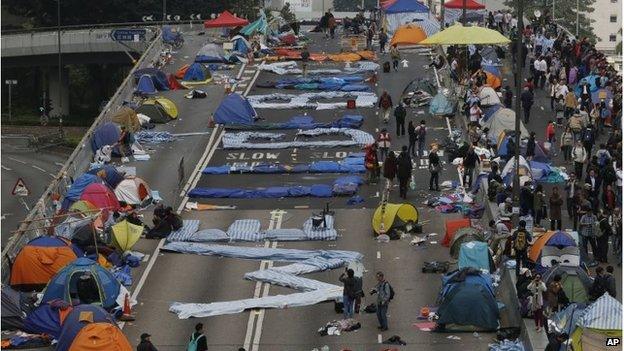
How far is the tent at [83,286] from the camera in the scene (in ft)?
157

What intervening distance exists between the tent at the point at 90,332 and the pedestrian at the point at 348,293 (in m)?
5.68

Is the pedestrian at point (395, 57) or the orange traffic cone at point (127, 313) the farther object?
the pedestrian at point (395, 57)

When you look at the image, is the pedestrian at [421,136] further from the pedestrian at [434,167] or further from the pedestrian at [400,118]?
the pedestrian at [434,167]

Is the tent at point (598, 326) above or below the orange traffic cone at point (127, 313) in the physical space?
above

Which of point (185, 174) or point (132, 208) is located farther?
point (185, 174)

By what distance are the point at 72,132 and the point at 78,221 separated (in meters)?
76.5

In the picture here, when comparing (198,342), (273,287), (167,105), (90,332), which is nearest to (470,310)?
(198,342)

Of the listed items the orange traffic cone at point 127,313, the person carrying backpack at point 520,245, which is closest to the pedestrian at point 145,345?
the orange traffic cone at point 127,313

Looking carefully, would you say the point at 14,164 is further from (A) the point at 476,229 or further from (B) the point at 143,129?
(A) the point at 476,229

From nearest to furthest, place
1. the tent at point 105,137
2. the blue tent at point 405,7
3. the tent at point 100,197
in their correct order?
the tent at point 100,197, the tent at point 105,137, the blue tent at point 405,7

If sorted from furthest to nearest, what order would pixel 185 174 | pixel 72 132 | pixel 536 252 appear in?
pixel 72 132, pixel 185 174, pixel 536 252

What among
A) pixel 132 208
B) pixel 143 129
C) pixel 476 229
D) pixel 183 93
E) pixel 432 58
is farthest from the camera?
pixel 432 58

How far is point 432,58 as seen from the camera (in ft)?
299

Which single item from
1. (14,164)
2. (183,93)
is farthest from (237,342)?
(14,164)
